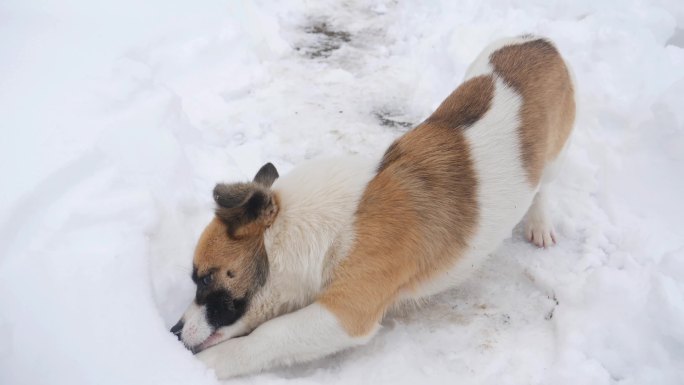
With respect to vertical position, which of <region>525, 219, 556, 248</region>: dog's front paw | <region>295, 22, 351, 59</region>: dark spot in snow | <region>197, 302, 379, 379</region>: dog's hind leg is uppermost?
<region>295, 22, 351, 59</region>: dark spot in snow

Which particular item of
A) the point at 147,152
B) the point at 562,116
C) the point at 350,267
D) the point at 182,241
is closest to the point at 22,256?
the point at 182,241

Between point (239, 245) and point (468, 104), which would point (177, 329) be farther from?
point (468, 104)

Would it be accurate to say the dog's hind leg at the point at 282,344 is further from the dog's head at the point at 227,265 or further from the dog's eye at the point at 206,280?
the dog's eye at the point at 206,280

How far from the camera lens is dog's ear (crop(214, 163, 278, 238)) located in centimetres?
257

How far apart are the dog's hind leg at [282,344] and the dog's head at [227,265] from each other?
134 mm

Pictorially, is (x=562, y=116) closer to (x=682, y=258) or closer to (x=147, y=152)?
(x=682, y=258)

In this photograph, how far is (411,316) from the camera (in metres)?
3.14

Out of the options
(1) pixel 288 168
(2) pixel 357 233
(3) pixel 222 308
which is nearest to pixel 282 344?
(3) pixel 222 308

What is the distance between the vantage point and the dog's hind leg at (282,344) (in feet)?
8.62

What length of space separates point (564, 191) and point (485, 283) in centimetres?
97

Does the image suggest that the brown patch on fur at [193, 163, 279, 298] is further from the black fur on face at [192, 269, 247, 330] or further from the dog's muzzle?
the dog's muzzle

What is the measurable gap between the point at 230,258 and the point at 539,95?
203 cm

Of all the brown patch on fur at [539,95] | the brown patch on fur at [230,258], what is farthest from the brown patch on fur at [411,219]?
the brown patch on fur at [230,258]

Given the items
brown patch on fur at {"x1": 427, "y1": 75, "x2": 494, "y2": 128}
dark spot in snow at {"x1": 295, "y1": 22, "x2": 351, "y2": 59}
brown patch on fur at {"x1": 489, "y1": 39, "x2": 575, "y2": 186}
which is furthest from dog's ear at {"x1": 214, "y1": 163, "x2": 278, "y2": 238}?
dark spot in snow at {"x1": 295, "y1": 22, "x2": 351, "y2": 59}
